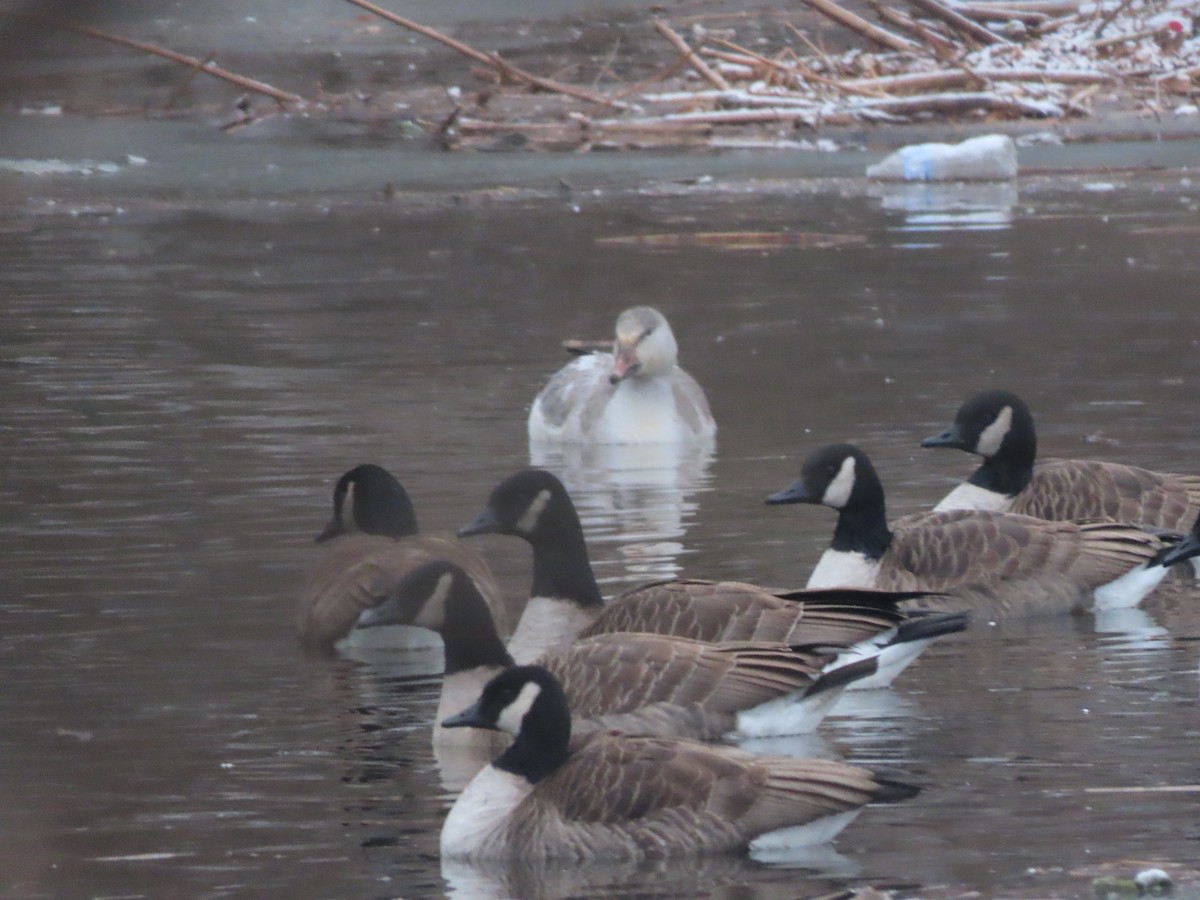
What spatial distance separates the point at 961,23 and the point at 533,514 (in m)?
17.6

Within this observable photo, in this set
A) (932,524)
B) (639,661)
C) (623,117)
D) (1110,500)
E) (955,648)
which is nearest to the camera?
(639,661)

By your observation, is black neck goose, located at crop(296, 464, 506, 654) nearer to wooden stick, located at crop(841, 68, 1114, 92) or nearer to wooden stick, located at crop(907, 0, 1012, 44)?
wooden stick, located at crop(841, 68, 1114, 92)

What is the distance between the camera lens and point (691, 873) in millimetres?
5039

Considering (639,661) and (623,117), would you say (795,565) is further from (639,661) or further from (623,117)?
(623,117)

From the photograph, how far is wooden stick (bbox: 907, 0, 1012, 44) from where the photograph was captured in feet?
77.4

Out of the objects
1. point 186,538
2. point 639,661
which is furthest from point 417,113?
point 639,661

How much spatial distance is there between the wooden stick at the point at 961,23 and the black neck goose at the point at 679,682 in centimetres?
1818

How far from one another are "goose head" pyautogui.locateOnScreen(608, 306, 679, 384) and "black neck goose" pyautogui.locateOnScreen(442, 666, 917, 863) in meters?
6.60

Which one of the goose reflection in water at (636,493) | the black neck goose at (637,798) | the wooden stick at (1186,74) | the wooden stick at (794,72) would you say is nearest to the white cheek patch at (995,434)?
the goose reflection in water at (636,493)

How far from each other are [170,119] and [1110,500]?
678 inches

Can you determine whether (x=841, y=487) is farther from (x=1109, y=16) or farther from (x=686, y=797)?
(x=1109, y=16)

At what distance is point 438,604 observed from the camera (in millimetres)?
6449

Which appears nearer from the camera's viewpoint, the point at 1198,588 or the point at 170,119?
the point at 1198,588

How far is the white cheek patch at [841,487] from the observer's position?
7996 mm
